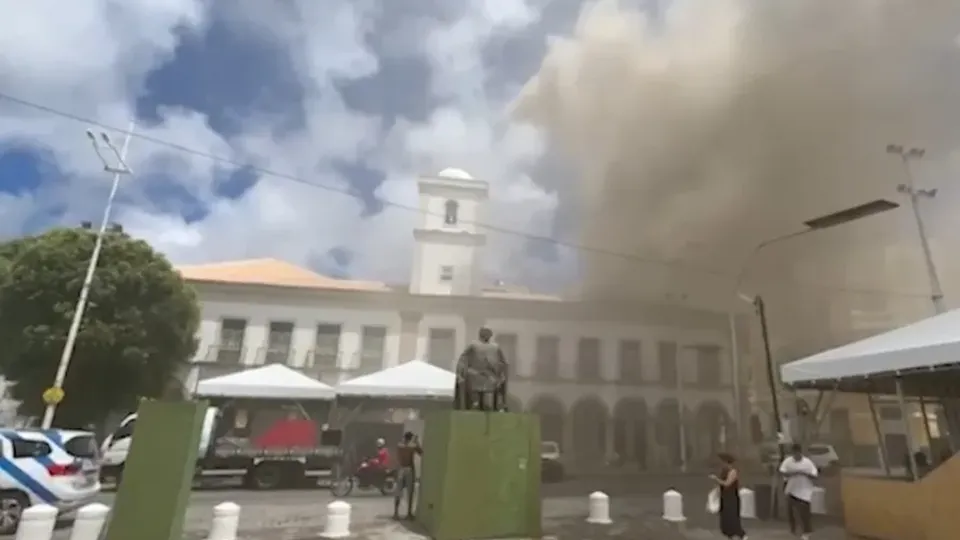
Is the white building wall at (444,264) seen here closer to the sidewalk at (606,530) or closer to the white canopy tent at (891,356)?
the sidewalk at (606,530)

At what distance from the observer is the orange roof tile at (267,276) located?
72.7 ft

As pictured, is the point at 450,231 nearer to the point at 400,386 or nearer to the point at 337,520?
the point at 400,386

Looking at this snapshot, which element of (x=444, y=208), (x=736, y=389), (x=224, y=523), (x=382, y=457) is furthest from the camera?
(x=444, y=208)

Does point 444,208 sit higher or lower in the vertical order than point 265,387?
higher

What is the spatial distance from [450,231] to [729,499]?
1824 centimetres

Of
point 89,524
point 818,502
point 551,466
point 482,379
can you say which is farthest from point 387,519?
point 551,466

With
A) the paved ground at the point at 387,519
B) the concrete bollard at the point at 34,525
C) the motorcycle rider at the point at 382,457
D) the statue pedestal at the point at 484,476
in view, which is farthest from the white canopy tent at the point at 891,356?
the concrete bollard at the point at 34,525

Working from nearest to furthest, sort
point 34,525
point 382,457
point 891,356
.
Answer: point 34,525
point 891,356
point 382,457

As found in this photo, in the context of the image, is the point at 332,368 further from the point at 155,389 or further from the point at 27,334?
the point at 27,334

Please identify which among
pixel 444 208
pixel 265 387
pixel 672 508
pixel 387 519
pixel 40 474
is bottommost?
pixel 387 519

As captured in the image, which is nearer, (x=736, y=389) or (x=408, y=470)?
(x=408, y=470)

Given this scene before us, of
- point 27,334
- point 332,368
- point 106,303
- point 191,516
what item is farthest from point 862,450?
point 27,334

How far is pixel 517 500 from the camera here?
6699 millimetres

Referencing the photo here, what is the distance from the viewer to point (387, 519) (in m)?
8.22
